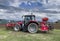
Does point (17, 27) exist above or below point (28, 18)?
below

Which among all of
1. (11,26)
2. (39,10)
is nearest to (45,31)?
(11,26)

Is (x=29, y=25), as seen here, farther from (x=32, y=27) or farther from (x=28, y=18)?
(x=28, y=18)

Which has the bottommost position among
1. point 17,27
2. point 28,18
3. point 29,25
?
point 17,27

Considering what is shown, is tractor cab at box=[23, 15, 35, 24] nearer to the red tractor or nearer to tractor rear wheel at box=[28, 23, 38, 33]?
the red tractor

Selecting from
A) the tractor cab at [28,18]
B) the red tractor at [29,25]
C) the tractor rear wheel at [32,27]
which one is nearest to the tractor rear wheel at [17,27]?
the red tractor at [29,25]

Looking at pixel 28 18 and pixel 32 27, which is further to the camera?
pixel 28 18

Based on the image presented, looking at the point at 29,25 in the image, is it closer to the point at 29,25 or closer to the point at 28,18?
the point at 29,25

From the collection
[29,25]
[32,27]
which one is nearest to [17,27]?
[29,25]

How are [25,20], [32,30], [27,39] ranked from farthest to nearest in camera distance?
[25,20] → [32,30] → [27,39]

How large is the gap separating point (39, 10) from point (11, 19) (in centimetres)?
273

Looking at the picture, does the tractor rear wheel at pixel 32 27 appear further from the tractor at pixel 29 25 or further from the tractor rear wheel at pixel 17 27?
the tractor rear wheel at pixel 17 27

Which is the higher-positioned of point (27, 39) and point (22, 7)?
point (22, 7)

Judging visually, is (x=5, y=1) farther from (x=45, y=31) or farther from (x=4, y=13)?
(x=45, y=31)

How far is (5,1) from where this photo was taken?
57.7 ft
